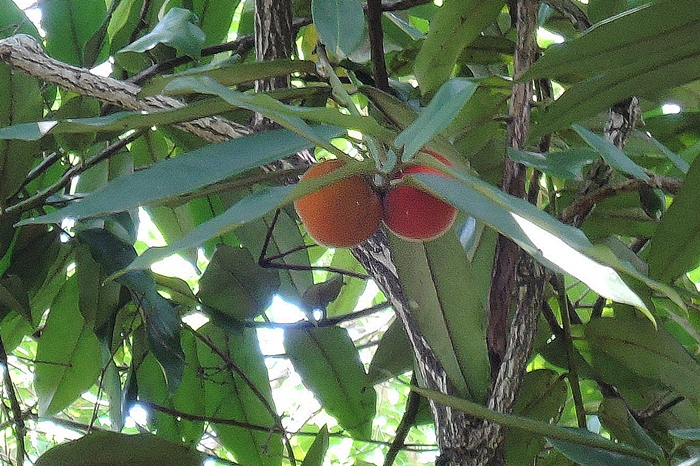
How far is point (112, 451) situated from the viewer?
Result: 60 centimetres

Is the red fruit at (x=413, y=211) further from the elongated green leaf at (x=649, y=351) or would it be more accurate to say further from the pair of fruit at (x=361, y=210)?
the elongated green leaf at (x=649, y=351)

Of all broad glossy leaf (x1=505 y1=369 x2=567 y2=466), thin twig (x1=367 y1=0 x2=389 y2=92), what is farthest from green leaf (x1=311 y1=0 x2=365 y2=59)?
broad glossy leaf (x1=505 y1=369 x2=567 y2=466)

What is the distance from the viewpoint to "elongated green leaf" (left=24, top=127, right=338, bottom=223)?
32 centimetres

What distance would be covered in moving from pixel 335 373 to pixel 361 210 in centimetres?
37

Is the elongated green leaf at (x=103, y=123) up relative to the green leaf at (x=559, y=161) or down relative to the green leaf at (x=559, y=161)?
down

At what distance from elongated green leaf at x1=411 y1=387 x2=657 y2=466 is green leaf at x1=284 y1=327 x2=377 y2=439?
0.30 m

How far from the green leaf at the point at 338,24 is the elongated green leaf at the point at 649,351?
31 centimetres

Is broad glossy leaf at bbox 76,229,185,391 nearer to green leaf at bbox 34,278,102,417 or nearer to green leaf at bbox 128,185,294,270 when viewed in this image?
green leaf at bbox 34,278,102,417

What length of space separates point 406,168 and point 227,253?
33 cm

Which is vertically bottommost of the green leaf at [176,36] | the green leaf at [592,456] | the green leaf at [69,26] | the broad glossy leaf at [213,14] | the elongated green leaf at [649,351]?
the green leaf at [592,456]

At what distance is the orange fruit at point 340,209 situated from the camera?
0.38 metres

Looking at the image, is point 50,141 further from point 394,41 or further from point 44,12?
point 394,41

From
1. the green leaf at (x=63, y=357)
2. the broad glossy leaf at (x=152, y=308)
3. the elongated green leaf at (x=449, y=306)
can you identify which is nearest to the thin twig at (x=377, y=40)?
the elongated green leaf at (x=449, y=306)

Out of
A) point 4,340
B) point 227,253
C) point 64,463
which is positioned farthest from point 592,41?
point 4,340
